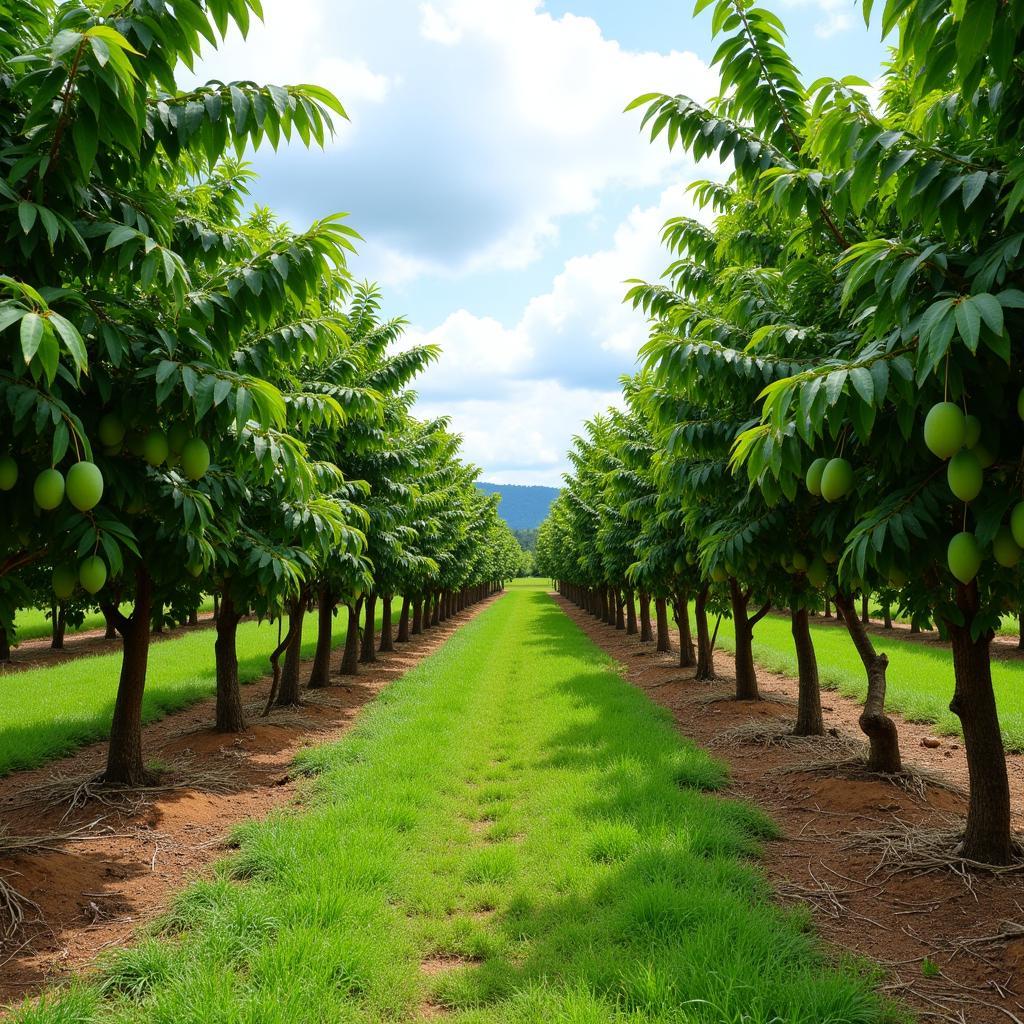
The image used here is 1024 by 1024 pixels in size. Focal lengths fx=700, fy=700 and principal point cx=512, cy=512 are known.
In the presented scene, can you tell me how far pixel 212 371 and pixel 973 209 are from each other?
145 inches

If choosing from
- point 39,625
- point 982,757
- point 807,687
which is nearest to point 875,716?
point 982,757

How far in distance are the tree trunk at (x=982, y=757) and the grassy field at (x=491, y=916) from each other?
5.28ft

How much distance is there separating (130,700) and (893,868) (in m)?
6.87

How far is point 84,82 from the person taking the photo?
114 inches

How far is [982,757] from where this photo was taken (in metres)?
5.14

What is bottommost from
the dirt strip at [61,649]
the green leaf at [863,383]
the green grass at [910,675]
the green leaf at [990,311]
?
the dirt strip at [61,649]

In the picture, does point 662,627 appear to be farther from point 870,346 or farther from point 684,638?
point 870,346

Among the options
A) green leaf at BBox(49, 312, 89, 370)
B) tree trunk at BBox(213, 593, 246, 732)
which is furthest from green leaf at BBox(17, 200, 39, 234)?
tree trunk at BBox(213, 593, 246, 732)

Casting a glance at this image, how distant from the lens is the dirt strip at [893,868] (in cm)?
384

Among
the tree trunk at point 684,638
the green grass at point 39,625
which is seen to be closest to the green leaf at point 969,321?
the tree trunk at point 684,638

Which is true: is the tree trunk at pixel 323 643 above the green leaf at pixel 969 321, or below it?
below

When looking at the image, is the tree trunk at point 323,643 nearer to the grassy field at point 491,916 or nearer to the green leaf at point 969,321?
the grassy field at point 491,916

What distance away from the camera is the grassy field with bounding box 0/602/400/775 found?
30.6 ft

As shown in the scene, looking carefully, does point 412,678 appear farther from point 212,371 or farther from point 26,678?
point 212,371
